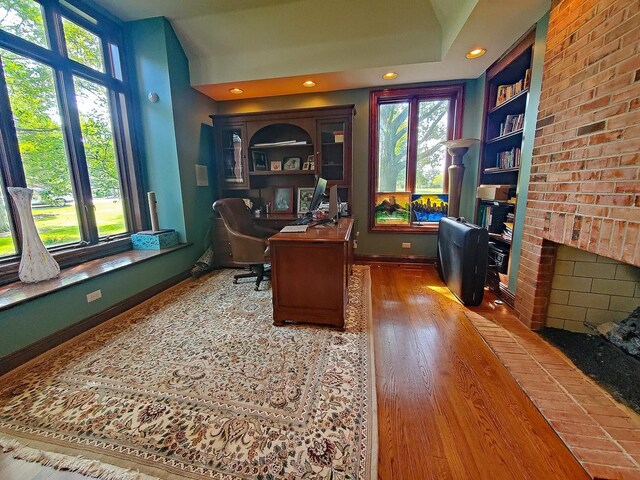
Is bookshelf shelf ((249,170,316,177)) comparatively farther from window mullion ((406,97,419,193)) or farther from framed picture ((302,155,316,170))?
window mullion ((406,97,419,193))

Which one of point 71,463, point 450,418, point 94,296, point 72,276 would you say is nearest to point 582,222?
point 450,418

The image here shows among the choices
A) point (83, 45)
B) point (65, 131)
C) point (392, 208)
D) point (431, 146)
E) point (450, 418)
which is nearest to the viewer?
point (450, 418)

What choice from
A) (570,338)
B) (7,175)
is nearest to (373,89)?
(570,338)

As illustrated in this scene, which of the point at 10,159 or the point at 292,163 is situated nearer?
the point at 10,159

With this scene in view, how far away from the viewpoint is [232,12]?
281cm

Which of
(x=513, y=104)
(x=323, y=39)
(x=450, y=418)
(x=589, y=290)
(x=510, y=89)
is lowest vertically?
(x=450, y=418)

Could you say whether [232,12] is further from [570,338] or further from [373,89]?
[570,338]

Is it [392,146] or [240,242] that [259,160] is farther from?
[392,146]

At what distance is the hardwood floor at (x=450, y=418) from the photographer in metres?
1.08

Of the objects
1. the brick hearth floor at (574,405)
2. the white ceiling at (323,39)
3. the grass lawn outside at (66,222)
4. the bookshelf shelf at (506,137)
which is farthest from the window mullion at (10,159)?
the bookshelf shelf at (506,137)

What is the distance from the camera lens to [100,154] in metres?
2.80

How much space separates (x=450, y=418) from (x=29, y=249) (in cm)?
309

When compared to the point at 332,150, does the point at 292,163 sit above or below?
below

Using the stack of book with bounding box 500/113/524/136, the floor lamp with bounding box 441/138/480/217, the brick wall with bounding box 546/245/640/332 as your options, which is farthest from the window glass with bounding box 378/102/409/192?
the brick wall with bounding box 546/245/640/332
